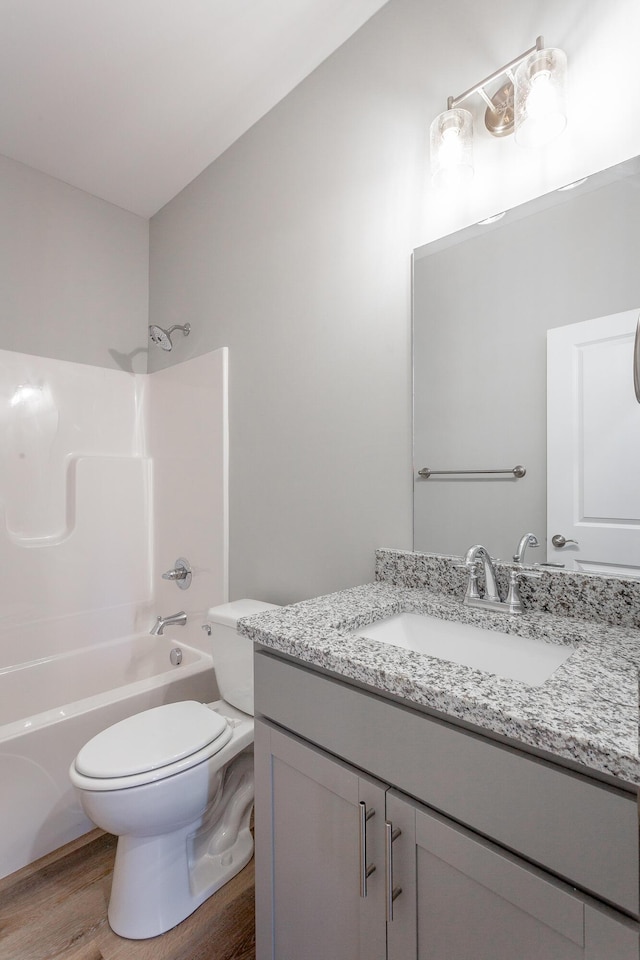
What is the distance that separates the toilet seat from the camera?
4.05ft

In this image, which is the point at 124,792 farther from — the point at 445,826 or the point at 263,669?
the point at 445,826

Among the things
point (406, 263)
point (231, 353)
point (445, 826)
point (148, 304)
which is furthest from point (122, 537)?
point (445, 826)

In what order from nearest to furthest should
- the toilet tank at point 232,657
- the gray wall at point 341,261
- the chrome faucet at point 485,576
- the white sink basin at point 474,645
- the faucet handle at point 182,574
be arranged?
1. the white sink basin at point 474,645
2. the chrome faucet at point 485,576
3. the gray wall at point 341,261
4. the toilet tank at point 232,657
5. the faucet handle at point 182,574

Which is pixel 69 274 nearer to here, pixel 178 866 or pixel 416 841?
pixel 178 866

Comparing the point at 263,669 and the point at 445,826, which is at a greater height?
the point at 263,669

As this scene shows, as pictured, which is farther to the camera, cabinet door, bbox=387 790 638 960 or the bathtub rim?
the bathtub rim

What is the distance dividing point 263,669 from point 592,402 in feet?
3.12

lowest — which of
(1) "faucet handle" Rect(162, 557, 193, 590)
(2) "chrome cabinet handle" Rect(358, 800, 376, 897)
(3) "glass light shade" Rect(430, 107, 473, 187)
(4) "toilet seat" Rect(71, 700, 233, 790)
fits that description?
(4) "toilet seat" Rect(71, 700, 233, 790)

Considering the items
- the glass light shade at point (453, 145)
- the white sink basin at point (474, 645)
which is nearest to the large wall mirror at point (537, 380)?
the glass light shade at point (453, 145)

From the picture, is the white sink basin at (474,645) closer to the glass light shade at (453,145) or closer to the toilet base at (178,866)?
the toilet base at (178,866)

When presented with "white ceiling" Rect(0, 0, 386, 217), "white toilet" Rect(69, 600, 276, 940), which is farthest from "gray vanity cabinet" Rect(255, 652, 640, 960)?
"white ceiling" Rect(0, 0, 386, 217)

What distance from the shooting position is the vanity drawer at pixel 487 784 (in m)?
0.58

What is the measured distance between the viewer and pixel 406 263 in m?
1.49

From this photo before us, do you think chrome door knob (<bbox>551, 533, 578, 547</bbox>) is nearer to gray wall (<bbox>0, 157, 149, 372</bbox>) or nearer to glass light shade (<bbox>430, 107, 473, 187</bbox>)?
glass light shade (<bbox>430, 107, 473, 187</bbox>)
